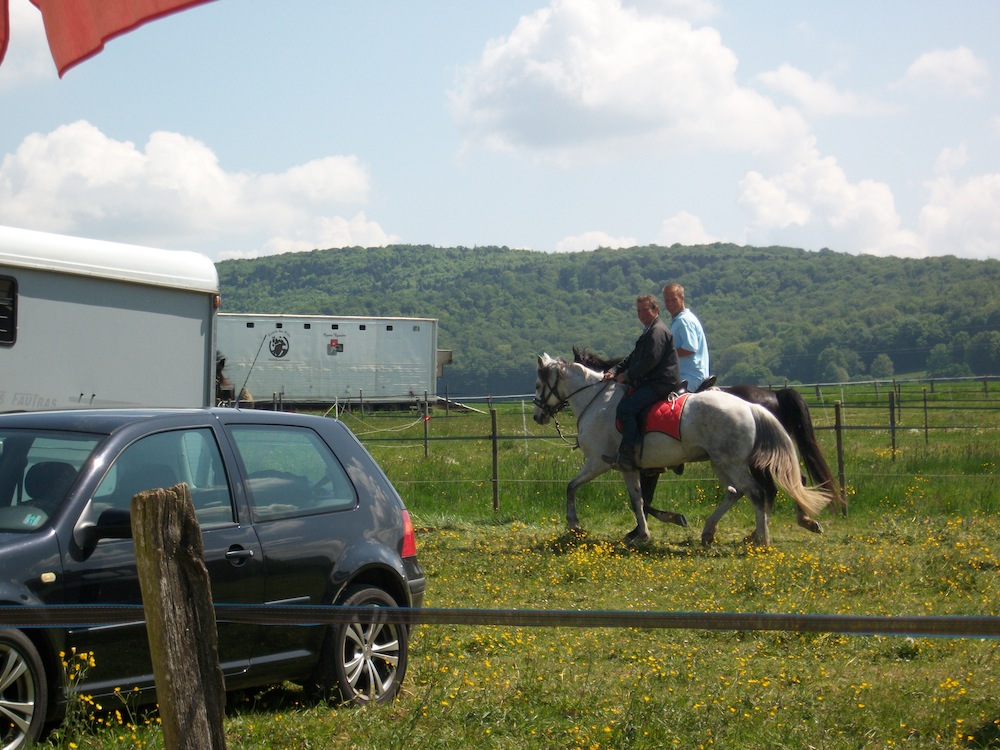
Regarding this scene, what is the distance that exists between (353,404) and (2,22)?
41.1 metres

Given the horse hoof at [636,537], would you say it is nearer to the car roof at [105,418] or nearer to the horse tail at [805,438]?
the horse tail at [805,438]

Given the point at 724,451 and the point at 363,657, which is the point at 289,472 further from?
the point at 724,451

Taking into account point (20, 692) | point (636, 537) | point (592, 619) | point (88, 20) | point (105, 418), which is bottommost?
point (636, 537)

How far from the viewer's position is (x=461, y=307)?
149 metres

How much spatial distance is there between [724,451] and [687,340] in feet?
4.71

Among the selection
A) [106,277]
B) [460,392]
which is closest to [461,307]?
[460,392]

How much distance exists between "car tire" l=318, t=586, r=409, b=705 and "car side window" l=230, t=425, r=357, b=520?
50 centimetres

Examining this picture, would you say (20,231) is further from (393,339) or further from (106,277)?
(393,339)

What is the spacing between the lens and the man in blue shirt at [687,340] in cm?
1294

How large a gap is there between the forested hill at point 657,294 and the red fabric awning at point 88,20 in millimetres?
93919

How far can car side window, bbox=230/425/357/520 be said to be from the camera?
5711mm

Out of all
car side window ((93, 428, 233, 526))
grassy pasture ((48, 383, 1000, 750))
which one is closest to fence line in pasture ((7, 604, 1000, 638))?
grassy pasture ((48, 383, 1000, 750))

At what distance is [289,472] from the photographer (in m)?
5.99

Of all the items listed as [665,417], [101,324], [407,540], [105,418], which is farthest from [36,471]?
[665,417]
